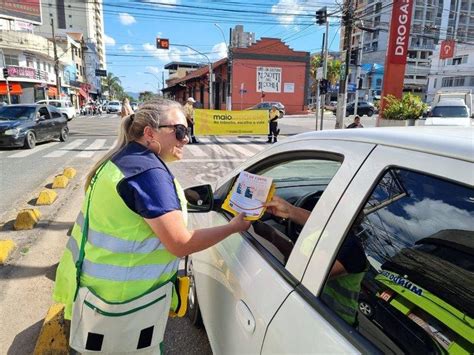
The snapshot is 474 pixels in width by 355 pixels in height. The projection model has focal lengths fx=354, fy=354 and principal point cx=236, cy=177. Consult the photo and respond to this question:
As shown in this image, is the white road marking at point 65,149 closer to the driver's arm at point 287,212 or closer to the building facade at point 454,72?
the driver's arm at point 287,212

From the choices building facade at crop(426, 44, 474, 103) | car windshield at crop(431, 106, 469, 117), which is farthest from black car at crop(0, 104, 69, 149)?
building facade at crop(426, 44, 474, 103)

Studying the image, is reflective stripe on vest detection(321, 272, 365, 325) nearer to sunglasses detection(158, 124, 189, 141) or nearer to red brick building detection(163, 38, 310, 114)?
sunglasses detection(158, 124, 189, 141)

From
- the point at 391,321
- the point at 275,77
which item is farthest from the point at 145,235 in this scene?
the point at 275,77

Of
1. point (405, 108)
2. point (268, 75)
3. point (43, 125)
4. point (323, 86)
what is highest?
point (268, 75)

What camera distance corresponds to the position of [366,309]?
1182 mm

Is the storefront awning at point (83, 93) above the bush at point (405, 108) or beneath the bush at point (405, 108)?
above

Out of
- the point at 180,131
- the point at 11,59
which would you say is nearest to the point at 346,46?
the point at 180,131

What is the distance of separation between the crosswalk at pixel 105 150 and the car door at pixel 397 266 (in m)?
8.89

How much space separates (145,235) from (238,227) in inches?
15.9

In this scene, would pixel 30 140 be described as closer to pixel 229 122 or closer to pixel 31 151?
pixel 31 151

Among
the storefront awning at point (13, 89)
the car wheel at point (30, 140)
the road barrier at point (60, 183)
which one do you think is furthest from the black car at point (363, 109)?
the storefront awning at point (13, 89)

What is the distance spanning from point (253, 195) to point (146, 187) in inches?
19.3

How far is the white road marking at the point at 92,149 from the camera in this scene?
38.4 feet

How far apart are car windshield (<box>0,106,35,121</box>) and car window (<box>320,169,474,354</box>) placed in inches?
553
